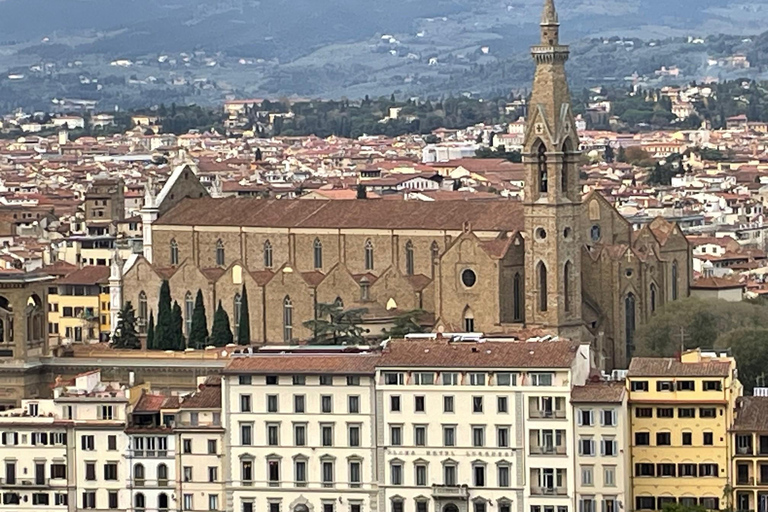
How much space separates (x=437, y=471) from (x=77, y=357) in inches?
558

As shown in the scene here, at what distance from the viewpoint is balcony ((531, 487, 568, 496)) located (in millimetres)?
54094

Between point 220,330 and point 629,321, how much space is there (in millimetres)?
9378

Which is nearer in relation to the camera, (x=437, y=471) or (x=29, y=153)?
(x=437, y=471)

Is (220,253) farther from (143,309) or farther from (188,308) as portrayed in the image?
(143,309)

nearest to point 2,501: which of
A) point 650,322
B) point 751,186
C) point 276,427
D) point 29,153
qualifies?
point 276,427

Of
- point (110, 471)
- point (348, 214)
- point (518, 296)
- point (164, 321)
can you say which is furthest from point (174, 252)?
point (110, 471)

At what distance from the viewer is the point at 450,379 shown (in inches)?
2163

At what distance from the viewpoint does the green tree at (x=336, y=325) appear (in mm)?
69500

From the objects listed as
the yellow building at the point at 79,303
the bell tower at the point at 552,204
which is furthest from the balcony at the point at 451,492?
the yellow building at the point at 79,303

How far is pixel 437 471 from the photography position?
54.8m

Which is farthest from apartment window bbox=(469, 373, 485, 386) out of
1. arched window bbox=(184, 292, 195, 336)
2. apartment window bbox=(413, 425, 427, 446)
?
arched window bbox=(184, 292, 195, 336)

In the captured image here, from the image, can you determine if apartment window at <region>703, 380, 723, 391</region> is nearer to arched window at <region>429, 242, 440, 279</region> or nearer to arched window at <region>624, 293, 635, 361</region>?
arched window at <region>624, 293, 635, 361</region>

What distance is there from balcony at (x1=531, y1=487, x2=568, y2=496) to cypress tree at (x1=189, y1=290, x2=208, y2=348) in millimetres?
20009

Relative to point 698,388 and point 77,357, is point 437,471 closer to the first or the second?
point 698,388
